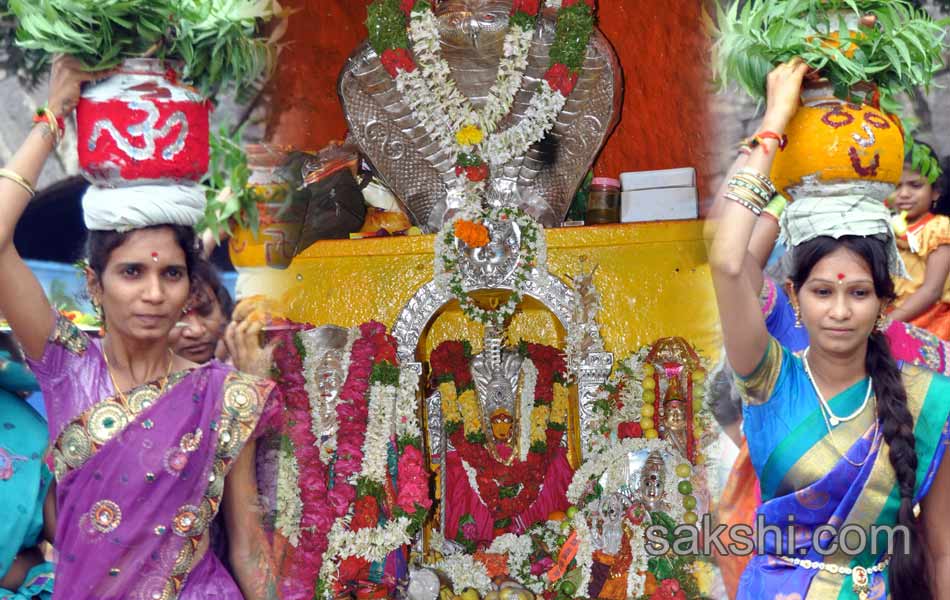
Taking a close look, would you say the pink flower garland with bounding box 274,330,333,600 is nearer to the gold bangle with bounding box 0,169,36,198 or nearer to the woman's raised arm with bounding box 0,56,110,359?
the woman's raised arm with bounding box 0,56,110,359

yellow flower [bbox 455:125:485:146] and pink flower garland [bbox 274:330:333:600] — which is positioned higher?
yellow flower [bbox 455:125:485:146]

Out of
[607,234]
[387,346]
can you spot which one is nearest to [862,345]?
[607,234]

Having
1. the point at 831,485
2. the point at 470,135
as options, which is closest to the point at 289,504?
the point at 470,135

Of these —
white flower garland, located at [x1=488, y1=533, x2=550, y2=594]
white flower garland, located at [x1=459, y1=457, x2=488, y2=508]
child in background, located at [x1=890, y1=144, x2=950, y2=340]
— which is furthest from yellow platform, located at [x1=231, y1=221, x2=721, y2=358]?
white flower garland, located at [x1=488, y1=533, x2=550, y2=594]

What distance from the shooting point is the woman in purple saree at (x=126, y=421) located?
121 inches

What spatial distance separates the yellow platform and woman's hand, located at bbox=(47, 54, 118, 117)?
2.24 meters

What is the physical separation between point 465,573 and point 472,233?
5.75 feet

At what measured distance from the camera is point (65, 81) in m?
3.08

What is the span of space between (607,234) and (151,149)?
3.12 m

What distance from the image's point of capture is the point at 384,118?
6383 mm

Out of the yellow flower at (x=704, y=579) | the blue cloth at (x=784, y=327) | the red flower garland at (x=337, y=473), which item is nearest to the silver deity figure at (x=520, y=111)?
the red flower garland at (x=337, y=473)

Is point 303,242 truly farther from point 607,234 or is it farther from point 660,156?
point 660,156

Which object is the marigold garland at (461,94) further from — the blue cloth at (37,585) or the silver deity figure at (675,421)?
the blue cloth at (37,585)

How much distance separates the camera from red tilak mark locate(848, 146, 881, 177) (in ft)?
10.5
